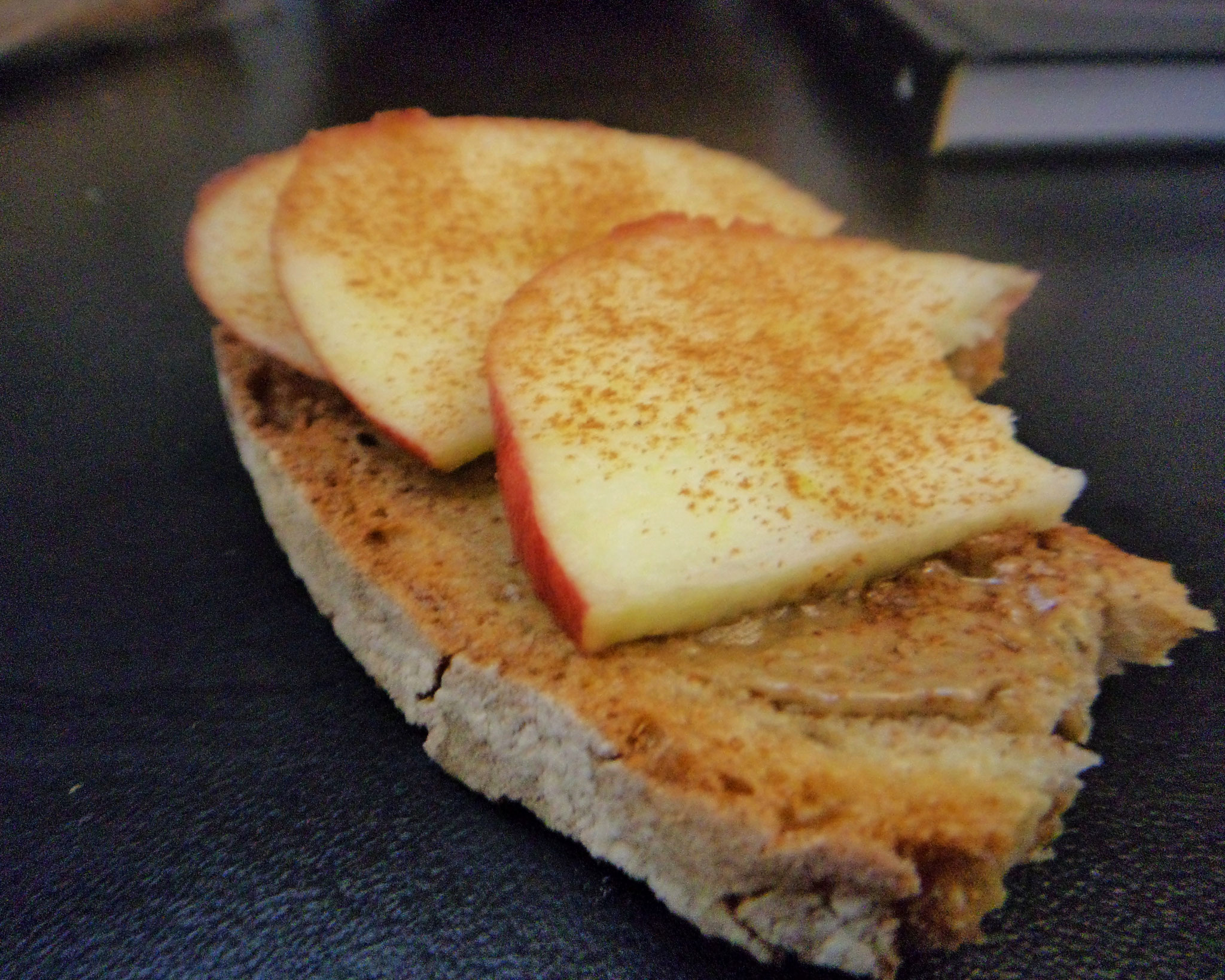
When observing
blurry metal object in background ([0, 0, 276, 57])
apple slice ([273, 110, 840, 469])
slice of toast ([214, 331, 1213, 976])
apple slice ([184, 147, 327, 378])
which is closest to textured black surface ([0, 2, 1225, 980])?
slice of toast ([214, 331, 1213, 976])

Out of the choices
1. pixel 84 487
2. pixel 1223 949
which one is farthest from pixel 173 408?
pixel 1223 949

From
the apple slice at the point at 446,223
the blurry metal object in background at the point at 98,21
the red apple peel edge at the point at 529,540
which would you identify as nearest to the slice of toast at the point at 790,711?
the red apple peel edge at the point at 529,540

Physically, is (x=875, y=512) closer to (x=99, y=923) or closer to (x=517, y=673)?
(x=517, y=673)

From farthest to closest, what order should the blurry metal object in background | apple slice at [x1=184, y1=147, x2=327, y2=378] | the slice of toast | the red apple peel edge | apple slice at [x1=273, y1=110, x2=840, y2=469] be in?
the blurry metal object in background → apple slice at [x1=184, y1=147, x2=327, y2=378] → apple slice at [x1=273, y1=110, x2=840, y2=469] → the red apple peel edge → the slice of toast

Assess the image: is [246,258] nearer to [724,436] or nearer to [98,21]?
[724,436]

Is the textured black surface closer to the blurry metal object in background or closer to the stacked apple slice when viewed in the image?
the stacked apple slice
